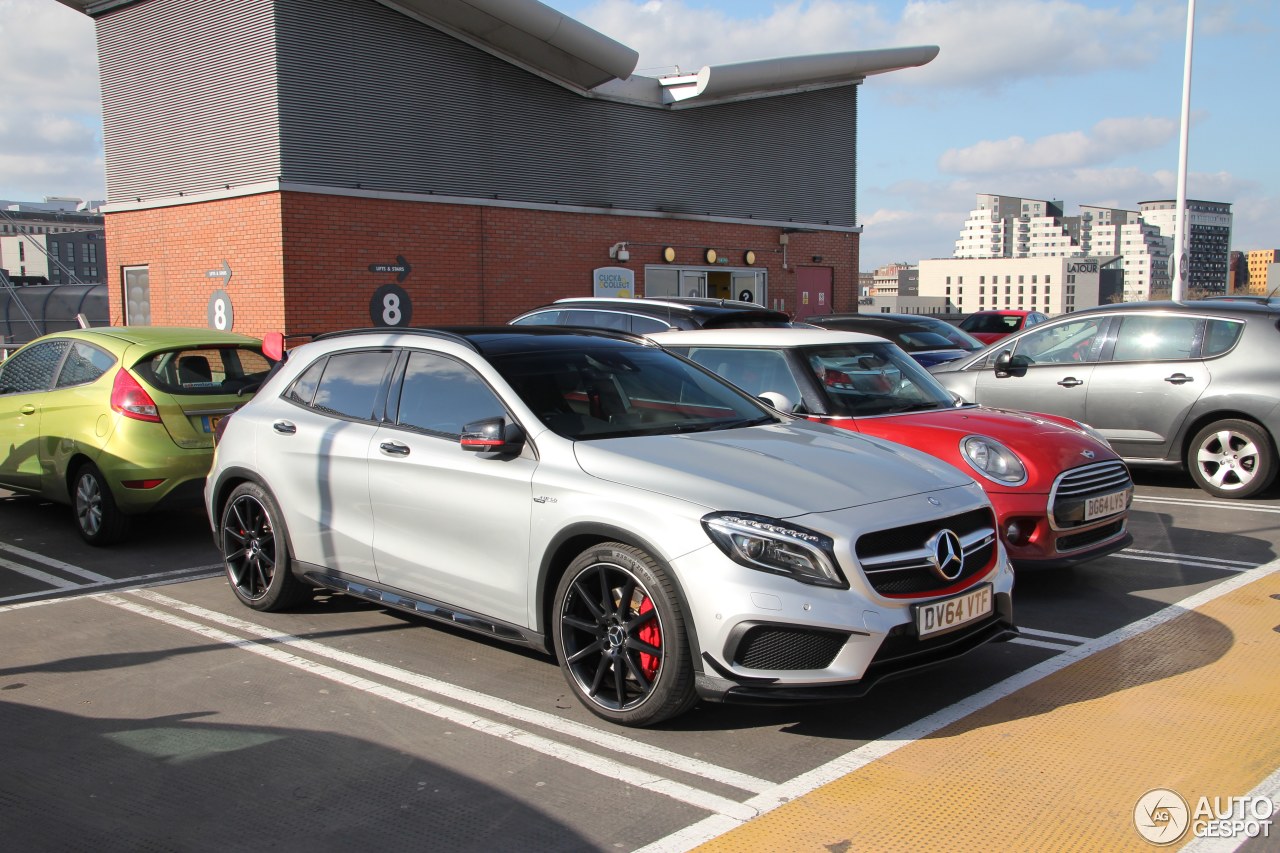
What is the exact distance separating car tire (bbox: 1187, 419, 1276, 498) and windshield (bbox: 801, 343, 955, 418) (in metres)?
3.45

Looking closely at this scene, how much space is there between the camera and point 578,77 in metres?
19.4

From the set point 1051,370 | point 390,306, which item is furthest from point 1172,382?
point 390,306

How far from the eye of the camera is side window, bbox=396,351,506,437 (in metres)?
5.07

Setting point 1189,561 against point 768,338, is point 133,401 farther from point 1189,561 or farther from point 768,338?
point 1189,561

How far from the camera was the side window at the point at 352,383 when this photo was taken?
18.5 ft

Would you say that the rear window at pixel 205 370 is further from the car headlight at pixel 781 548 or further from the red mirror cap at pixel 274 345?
the car headlight at pixel 781 548

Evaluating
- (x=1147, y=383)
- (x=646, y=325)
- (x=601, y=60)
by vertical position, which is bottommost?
(x=1147, y=383)

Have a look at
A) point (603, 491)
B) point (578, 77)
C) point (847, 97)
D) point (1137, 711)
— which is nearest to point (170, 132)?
point (578, 77)

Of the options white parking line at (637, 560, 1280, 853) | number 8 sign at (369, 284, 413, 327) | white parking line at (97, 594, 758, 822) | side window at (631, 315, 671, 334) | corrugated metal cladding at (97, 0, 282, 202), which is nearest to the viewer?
white parking line at (637, 560, 1280, 853)

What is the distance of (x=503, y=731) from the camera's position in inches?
172

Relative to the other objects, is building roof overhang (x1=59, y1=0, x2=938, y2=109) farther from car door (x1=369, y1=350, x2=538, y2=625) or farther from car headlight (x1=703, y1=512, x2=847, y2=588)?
car headlight (x1=703, y1=512, x2=847, y2=588)

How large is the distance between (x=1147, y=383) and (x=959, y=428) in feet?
13.3

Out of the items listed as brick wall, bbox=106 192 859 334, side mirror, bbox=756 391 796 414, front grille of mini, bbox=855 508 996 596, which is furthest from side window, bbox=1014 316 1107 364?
brick wall, bbox=106 192 859 334

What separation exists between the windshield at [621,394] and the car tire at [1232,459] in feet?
18.8
